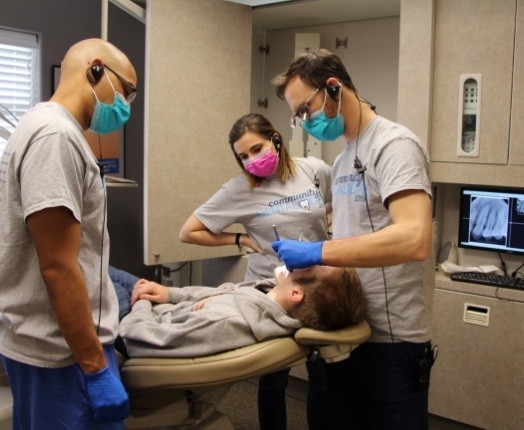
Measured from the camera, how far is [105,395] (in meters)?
1.24

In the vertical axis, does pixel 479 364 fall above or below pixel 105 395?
below

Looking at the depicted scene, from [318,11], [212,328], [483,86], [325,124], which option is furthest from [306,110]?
[318,11]

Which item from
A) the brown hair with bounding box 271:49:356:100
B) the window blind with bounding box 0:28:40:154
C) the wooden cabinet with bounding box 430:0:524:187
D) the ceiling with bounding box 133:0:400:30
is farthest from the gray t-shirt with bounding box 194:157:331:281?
the window blind with bounding box 0:28:40:154

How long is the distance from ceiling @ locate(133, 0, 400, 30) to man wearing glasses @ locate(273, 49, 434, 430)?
1.50 meters

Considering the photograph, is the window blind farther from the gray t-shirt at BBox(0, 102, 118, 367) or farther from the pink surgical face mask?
the gray t-shirt at BBox(0, 102, 118, 367)

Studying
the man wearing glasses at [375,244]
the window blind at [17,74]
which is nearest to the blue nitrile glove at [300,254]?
the man wearing glasses at [375,244]

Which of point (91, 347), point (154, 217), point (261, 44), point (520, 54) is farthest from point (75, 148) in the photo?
point (261, 44)

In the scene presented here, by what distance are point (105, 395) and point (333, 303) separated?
60cm

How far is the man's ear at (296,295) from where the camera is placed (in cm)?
152

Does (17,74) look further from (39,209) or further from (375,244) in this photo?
(375,244)

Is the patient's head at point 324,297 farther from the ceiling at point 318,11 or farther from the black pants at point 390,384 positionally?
the ceiling at point 318,11

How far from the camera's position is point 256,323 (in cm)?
145

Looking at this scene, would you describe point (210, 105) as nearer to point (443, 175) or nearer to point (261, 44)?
point (261, 44)

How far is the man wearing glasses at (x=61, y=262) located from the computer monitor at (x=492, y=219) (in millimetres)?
1972
